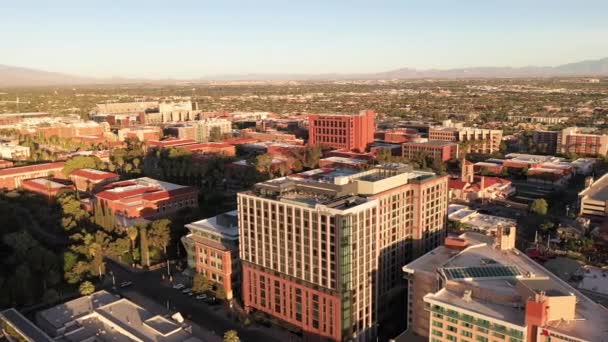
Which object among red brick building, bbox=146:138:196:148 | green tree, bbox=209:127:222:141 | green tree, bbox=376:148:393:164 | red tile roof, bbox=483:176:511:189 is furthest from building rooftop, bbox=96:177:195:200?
green tree, bbox=209:127:222:141

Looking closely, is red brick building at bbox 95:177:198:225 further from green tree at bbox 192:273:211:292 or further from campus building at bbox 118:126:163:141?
campus building at bbox 118:126:163:141

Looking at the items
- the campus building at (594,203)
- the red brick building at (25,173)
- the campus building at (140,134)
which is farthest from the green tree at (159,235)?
the campus building at (140,134)

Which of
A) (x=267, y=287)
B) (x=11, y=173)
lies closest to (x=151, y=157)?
(x=11, y=173)

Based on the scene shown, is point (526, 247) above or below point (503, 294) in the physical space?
below

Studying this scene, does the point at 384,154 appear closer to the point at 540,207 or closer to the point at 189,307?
the point at 540,207

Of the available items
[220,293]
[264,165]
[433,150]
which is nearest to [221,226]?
[220,293]

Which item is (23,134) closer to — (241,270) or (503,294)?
(241,270)

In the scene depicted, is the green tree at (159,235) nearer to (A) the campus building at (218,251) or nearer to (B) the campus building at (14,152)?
(A) the campus building at (218,251)
